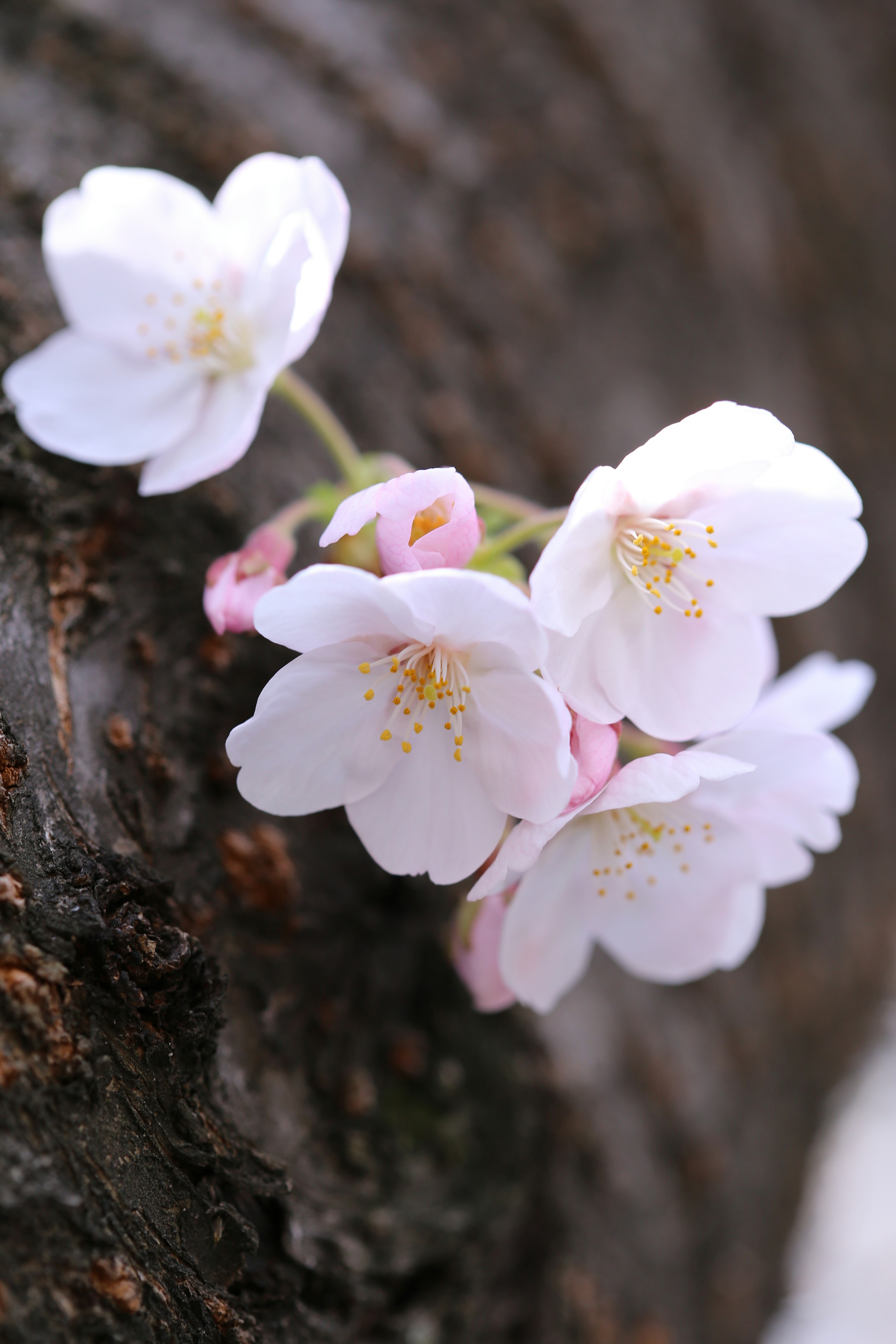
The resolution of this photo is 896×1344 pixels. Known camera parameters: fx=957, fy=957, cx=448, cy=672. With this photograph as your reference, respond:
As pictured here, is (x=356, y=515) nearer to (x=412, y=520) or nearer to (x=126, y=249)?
(x=412, y=520)

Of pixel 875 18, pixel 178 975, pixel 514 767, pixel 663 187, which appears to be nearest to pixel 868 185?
pixel 875 18

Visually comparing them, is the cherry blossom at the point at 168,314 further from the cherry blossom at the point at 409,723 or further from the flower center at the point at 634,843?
the flower center at the point at 634,843

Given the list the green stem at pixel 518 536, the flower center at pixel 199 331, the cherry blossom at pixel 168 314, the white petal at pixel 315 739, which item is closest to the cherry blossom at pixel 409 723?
the white petal at pixel 315 739

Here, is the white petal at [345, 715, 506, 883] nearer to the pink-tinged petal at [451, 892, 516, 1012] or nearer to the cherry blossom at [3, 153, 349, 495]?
the pink-tinged petal at [451, 892, 516, 1012]

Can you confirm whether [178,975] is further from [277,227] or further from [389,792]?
[277,227]

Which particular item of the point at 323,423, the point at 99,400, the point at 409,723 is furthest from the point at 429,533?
the point at 99,400

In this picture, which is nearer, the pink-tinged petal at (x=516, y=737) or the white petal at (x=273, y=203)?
the pink-tinged petal at (x=516, y=737)
